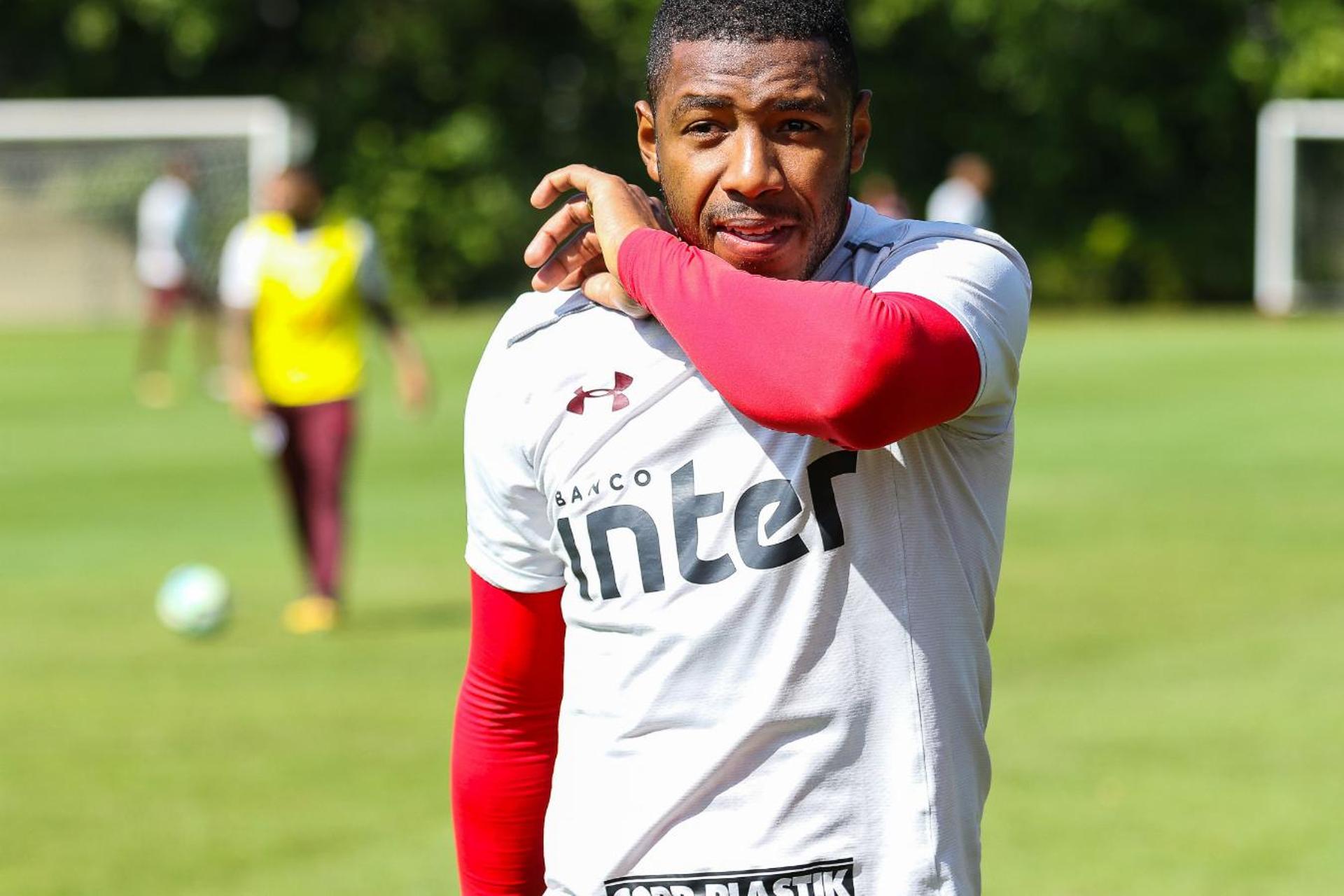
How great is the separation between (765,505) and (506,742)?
0.63 metres

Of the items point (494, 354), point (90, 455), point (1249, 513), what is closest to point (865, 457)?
point (494, 354)

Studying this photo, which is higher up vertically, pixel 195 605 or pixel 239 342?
pixel 239 342

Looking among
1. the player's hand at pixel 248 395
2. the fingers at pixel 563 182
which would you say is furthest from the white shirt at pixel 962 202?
the fingers at pixel 563 182

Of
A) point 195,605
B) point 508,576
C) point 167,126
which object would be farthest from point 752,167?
point 167,126

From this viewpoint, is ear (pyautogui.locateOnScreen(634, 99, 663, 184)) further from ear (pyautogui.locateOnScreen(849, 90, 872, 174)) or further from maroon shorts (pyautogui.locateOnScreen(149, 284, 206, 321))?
maroon shorts (pyautogui.locateOnScreen(149, 284, 206, 321))

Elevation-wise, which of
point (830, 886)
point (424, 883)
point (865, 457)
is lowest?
point (424, 883)

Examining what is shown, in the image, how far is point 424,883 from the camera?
593 centimetres

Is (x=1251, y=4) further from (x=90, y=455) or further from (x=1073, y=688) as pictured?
(x=1073, y=688)

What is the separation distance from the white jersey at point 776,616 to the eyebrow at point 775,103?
226mm

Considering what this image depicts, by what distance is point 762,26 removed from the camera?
2.52 m

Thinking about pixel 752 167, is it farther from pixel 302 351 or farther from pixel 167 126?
pixel 167 126

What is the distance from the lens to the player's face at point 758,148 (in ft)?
8.22

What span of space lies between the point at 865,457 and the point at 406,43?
36394mm

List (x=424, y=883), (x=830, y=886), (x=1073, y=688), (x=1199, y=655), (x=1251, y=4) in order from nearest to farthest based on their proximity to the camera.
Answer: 1. (x=830, y=886)
2. (x=424, y=883)
3. (x=1073, y=688)
4. (x=1199, y=655)
5. (x=1251, y=4)
